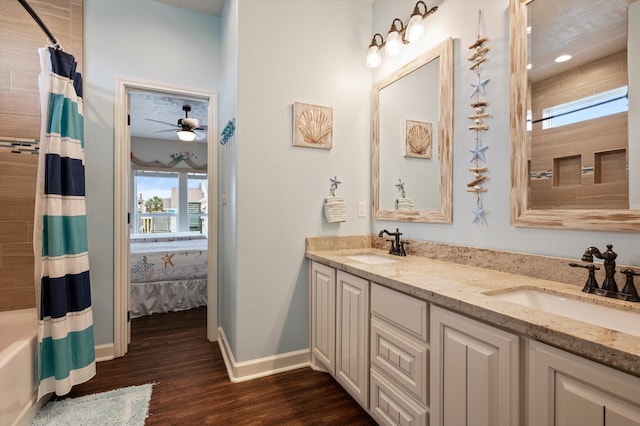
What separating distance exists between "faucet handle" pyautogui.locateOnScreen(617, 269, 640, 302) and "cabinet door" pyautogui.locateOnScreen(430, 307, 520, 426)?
52cm

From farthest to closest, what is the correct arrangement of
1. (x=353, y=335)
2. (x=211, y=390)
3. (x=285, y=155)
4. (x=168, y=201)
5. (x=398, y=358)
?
(x=168, y=201)
(x=285, y=155)
(x=211, y=390)
(x=353, y=335)
(x=398, y=358)

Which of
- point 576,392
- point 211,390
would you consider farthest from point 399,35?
point 211,390

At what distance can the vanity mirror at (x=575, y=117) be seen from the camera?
117 centimetres

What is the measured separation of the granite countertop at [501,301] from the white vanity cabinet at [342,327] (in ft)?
0.36

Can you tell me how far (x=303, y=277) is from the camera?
2342 millimetres

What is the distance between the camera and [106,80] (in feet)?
8.20

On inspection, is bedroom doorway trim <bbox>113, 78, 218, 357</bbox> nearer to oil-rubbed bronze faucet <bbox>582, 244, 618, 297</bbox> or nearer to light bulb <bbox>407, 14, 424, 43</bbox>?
light bulb <bbox>407, 14, 424, 43</bbox>

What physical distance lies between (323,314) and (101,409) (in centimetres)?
141

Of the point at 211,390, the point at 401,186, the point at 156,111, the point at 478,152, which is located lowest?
the point at 211,390

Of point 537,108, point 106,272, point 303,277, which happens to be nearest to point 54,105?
point 106,272

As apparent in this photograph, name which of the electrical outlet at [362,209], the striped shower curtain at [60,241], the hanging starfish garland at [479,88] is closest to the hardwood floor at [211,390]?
the striped shower curtain at [60,241]

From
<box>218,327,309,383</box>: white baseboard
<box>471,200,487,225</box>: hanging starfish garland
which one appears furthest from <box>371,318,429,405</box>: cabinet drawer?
<box>218,327,309,383</box>: white baseboard

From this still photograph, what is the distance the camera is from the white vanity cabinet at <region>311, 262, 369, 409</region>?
1.66 m

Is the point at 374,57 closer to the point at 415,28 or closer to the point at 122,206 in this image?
the point at 415,28
